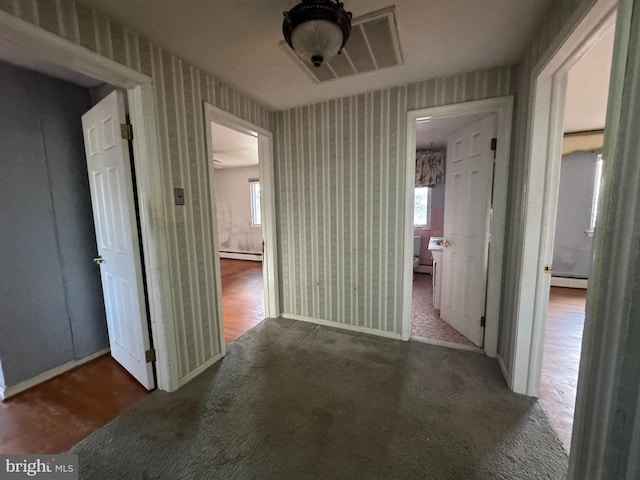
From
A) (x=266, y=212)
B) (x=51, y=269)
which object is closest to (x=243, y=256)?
(x=266, y=212)

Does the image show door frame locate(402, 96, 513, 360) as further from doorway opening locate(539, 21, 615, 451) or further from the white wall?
the white wall

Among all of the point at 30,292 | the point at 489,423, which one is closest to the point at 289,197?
the point at 30,292

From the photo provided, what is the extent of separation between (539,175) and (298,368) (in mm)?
2157

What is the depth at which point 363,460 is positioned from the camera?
1394mm

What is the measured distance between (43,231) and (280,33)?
228 cm

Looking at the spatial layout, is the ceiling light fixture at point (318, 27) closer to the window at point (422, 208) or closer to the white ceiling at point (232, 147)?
the white ceiling at point (232, 147)

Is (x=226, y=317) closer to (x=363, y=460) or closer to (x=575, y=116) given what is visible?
(x=363, y=460)

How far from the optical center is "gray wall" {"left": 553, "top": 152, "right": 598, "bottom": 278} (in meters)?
4.02

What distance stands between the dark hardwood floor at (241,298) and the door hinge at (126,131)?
1938mm

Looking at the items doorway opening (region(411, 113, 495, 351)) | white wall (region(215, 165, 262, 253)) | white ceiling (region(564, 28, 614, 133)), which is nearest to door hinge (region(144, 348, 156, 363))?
doorway opening (region(411, 113, 495, 351))

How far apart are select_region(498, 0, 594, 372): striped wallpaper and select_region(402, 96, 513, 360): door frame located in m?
0.05

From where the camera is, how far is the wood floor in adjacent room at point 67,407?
1545 millimetres

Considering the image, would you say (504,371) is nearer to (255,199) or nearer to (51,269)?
(51,269)

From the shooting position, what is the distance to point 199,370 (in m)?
2.15
